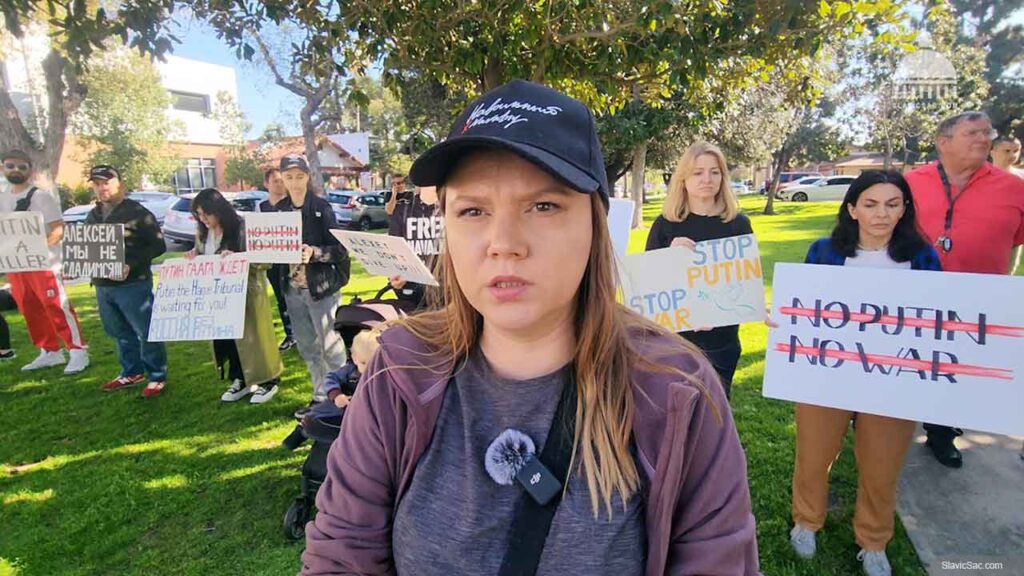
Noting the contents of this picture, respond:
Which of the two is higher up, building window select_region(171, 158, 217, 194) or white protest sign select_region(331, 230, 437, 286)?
building window select_region(171, 158, 217, 194)

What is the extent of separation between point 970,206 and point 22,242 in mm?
8458

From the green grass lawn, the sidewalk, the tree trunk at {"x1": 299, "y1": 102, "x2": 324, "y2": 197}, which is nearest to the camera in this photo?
the sidewalk

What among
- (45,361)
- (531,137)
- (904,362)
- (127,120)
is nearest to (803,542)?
(904,362)

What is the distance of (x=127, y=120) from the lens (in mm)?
30781

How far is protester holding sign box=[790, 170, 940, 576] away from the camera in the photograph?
2.69 m

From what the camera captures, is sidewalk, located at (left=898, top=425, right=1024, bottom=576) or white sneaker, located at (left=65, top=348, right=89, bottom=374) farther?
white sneaker, located at (left=65, top=348, right=89, bottom=374)

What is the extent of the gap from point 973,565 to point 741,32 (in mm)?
3494

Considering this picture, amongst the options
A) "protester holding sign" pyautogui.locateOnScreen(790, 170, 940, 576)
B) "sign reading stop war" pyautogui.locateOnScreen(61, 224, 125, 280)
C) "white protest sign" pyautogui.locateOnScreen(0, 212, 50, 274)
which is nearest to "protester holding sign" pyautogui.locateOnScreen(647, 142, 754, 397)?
"protester holding sign" pyautogui.locateOnScreen(790, 170, 940, 576)

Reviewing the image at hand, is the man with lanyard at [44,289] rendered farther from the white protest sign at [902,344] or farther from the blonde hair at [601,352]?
the white protest sign at [902,344]

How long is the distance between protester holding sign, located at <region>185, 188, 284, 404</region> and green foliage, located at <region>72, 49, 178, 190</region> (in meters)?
29.8

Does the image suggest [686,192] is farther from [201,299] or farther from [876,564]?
[201,299]

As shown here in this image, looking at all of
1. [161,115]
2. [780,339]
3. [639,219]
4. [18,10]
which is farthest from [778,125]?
[161,115]

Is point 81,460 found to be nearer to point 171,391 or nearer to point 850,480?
point 171,391

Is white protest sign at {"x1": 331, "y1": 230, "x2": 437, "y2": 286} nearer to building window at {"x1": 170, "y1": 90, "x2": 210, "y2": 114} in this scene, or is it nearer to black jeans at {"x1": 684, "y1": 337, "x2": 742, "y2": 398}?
black jeans at {"x1": 684, "y1": 337, "x2": 742, "y2": 398}
